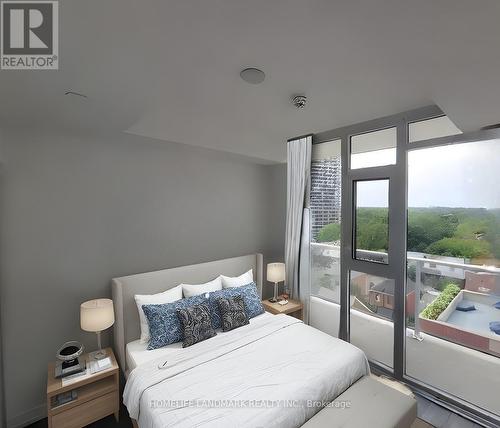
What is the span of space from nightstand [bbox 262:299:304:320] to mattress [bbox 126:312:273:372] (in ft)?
4.12

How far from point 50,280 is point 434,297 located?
3.57 m

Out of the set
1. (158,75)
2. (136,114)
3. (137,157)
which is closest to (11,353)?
(137,157)

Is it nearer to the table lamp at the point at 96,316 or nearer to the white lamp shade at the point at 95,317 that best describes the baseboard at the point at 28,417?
the table lamp at the point at 96,316

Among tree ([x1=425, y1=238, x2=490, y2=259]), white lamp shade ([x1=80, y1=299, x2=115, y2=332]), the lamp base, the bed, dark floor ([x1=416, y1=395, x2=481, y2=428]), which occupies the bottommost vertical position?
dark floor ([x1=416, y1=395, x2=481, y2=428])

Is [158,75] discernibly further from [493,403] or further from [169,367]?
[493,403]

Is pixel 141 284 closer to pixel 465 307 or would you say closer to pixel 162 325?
pixel 162 325

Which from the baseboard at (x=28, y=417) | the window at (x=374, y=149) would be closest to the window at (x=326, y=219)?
the window at (x=374, y=149)

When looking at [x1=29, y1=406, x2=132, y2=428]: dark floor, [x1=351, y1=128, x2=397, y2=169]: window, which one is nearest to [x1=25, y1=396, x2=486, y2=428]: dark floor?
[x1=29, y1=406, x2=132, y2=428]: dark floor

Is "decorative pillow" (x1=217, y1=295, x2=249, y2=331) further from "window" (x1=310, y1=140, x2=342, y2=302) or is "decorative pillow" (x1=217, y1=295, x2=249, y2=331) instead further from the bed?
"window" (x1=310, y1=140, x2=342, y2=302)

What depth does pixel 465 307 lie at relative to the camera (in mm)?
2205

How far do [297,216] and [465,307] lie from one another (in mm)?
1864

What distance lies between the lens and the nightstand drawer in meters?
1.86

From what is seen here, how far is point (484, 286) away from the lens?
2.08 meters

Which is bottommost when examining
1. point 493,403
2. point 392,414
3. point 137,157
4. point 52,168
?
point 493,403
